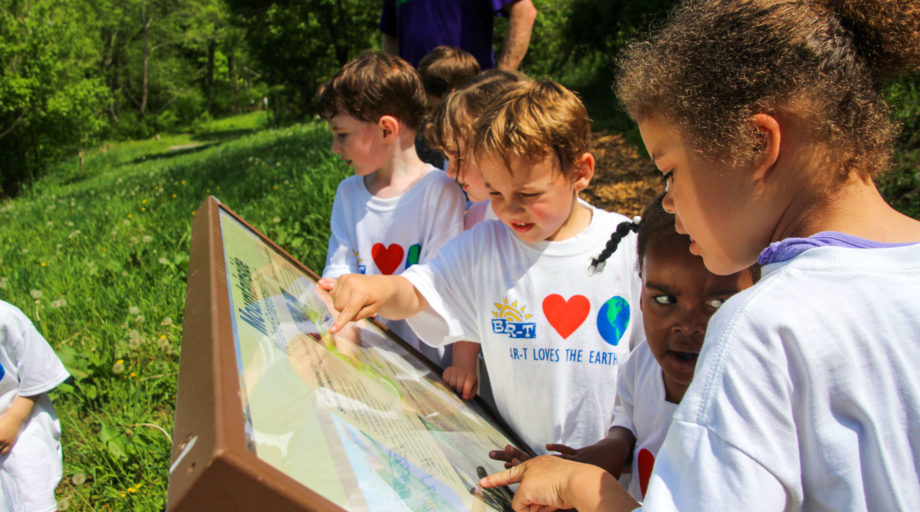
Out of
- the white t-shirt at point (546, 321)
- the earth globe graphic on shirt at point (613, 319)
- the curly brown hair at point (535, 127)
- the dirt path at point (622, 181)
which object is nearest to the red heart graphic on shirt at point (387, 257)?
the white t-shirt at point (546, 321)

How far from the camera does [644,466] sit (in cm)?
144

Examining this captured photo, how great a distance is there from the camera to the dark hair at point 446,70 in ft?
10.8

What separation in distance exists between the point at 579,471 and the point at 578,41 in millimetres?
11832

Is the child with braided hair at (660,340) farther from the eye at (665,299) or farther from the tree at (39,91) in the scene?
the tree at (39,91)

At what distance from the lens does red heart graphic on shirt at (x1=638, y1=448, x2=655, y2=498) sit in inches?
56.2

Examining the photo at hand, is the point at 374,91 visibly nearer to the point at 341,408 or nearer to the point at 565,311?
the point at 565,311

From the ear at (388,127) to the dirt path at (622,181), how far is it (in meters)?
3.11

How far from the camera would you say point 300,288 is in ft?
5.37

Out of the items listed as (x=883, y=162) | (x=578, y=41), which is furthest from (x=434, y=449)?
(x=578, y=41)

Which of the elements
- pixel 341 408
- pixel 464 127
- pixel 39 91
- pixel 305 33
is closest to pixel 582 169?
pixel 464 127

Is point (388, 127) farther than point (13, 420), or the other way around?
point (388, 127)

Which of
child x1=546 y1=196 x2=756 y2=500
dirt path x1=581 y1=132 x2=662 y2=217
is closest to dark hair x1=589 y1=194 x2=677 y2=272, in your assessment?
child x1=546 y1=196 x2=756 y2=500

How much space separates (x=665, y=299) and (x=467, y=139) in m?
1.06

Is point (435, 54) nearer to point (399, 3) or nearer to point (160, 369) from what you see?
point (399, 3)
